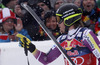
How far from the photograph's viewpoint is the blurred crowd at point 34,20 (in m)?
4.65

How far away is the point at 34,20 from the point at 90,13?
4.15 feet

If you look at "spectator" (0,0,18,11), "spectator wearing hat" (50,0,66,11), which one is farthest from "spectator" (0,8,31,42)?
"spectator wearing hat" (50,0,66,11)

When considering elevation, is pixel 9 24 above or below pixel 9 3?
below

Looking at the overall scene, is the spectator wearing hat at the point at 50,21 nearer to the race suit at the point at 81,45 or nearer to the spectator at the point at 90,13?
the spectator at the point at 90,13

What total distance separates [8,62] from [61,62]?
0.96 m

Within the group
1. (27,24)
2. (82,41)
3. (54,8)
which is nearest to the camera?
(82,41)

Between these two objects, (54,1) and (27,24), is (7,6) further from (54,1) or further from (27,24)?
(54,1)

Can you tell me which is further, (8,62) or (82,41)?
(8,62)

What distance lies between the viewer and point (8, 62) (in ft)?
13.1

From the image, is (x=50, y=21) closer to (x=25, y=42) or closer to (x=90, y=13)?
(x=90, y=13)

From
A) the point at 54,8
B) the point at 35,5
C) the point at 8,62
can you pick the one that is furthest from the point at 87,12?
the point at 8,62

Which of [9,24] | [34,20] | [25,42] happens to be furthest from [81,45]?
[9,24]

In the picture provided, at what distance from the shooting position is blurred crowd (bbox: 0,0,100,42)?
15.3ft

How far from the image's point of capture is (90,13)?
16.3ft
